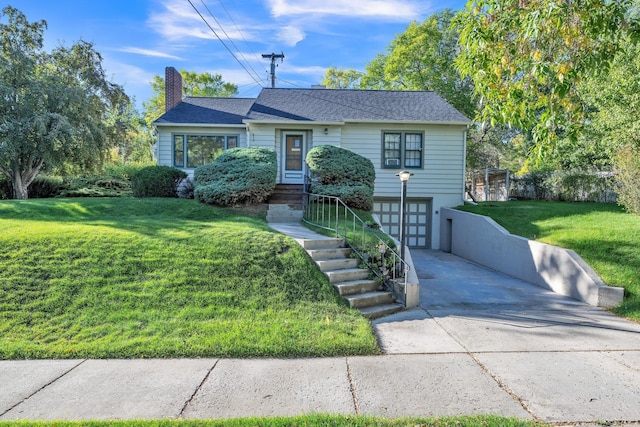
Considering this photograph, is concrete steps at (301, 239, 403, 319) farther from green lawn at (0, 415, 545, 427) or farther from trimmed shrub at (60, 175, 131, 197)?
trimmed shrub at (60, 175, 131, 197)

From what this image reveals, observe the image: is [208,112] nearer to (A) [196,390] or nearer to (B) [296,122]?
(B) [296,122]

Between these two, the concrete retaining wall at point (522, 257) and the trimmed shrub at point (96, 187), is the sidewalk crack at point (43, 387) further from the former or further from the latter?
the trimmed shrub at point (96, 187)

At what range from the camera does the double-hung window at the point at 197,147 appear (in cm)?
1405

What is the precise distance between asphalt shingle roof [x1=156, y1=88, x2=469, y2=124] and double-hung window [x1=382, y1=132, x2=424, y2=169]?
681 millimetres

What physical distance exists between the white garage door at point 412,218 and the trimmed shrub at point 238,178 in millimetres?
5304

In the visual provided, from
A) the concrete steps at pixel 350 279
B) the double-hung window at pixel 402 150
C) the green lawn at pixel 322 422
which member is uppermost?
the double-hung window at pixel 402 150

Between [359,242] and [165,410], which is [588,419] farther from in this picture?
[359,242]

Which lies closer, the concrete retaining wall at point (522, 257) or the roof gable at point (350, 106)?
the concrete retaining wall at point (522, 257)

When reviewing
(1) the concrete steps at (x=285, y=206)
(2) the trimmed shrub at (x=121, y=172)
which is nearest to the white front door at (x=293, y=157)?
(1) the concrete steps at (x=285, y=206)

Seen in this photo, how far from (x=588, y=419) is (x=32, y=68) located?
19.5m

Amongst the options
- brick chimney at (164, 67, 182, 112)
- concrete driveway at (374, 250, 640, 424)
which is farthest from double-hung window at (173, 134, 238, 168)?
concrete driveway at (374, 250, 640, 424)

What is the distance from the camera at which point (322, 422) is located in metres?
2.89

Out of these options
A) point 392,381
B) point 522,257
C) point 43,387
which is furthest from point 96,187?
point 522,257

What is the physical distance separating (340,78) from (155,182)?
76.3 feet
